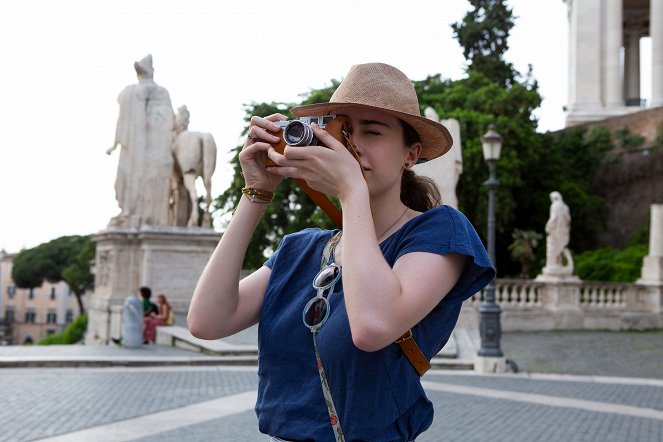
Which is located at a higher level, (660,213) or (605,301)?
(660,213)

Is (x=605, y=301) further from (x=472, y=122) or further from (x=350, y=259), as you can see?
(x=350, y=259)

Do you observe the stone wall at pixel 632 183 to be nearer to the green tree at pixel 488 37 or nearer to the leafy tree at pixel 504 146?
the leafy tree at pixel 504 146

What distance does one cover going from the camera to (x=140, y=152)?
20.0 metres

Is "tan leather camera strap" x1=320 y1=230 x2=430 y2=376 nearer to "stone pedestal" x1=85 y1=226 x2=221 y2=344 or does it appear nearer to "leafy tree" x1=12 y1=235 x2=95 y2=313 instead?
"stone pedestal" x1=85 y1=226 x2=221 y2=344

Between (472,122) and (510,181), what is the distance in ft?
9.64

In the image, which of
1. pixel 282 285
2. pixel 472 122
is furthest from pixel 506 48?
pixel 282 285

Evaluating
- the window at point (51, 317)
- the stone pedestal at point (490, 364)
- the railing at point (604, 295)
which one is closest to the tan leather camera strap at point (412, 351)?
the stone pedestal at point (490, 364)

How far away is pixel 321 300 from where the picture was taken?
1.96 meters

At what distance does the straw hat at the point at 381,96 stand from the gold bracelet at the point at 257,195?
24 cm

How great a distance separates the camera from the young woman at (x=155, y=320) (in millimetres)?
16719

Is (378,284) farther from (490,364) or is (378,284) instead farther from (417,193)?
(490,364)

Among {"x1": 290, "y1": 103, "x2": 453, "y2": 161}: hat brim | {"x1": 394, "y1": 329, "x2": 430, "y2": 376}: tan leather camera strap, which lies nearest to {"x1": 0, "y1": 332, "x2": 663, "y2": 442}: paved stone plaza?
{"x1": 290, "y1": 103, "x2": 453, "y2": 161}: hat brim

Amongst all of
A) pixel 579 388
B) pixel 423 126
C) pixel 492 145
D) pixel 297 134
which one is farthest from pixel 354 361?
pixel 492 145

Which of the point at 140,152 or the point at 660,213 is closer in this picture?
the point at 140,152
